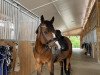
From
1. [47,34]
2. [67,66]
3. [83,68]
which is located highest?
[47,34]

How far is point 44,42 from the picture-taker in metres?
3.67

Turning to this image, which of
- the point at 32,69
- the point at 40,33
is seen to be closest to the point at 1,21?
the point at 40,33

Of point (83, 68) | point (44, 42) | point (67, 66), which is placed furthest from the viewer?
point (83, 68)

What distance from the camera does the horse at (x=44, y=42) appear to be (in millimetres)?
3540

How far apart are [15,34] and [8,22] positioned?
0.49 m

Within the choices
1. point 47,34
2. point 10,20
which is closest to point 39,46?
point 47,34

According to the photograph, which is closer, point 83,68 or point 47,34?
point 47,34

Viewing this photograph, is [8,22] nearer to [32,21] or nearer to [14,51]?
[14,51]

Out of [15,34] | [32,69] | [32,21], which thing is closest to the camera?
[15,34]

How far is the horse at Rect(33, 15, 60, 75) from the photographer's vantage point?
11.6ft

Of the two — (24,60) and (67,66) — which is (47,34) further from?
(67,66)

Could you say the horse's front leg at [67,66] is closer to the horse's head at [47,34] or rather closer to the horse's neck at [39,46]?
the horse's neck at [39,46]

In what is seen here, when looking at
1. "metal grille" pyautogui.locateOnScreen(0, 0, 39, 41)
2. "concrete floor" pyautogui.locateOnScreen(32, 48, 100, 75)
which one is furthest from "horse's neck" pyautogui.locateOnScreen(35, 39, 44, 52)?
"concrete floor" pyautogui.locateOnScreen(32, 48, 100, 75)

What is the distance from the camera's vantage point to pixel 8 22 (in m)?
4.25
